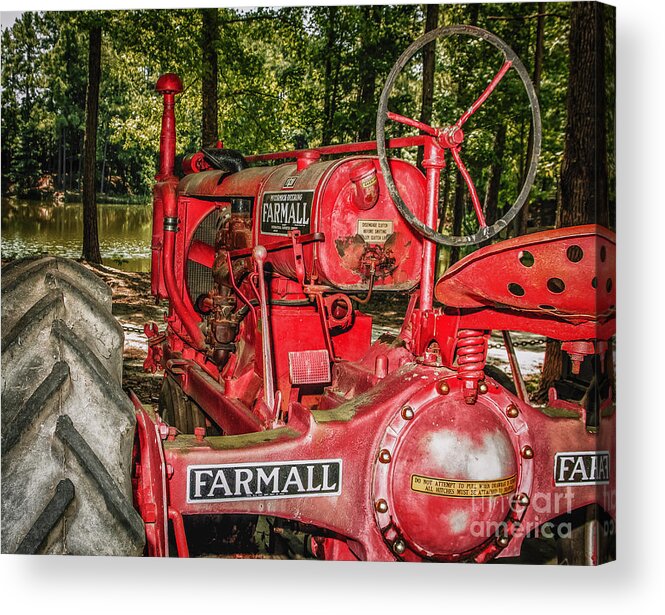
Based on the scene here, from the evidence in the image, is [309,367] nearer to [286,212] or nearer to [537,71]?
[286,212]

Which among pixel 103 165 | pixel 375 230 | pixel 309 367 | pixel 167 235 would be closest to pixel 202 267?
pixel 167 235

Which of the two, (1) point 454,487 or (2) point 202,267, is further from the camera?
(2) point 202,267

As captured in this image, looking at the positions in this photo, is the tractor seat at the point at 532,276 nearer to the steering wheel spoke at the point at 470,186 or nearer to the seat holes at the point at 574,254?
the seat holes at the point at 574,254

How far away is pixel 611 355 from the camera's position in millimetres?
3510

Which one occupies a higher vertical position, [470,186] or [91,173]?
[91,173]

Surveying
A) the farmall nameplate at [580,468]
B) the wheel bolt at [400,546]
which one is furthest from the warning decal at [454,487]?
the farmall nameplate at [580,468]

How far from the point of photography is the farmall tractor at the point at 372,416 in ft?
9.39

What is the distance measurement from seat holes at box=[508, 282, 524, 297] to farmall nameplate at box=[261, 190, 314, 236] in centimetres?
105

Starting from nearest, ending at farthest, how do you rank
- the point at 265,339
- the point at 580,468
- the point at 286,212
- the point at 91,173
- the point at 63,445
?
1. the point at 63,445
2. the point at 580,468
3. the point at 265,339
4. the point at 286,212
5. the point at 91,173

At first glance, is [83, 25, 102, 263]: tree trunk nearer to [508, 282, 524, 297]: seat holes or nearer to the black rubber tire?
the black rubber tire

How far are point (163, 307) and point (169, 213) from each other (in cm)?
52

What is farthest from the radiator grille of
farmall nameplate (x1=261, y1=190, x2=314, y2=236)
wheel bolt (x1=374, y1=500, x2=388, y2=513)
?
wheel bolt (x1=374, y1=500, x2=388, y2=513)

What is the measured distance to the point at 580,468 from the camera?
3.28 metres

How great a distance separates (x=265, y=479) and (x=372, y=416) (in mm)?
441
